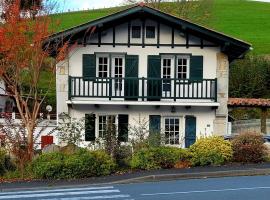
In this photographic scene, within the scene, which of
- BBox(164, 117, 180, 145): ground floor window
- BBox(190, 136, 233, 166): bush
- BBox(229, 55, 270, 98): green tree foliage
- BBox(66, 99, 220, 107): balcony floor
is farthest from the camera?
BBox(229, 55, 270, 98): green tree foliage

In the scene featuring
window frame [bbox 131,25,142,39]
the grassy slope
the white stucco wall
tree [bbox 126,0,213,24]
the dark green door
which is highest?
the grassy slope

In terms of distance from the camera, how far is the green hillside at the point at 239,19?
206 ft

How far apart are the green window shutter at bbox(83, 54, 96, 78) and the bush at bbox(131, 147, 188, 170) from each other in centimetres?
750

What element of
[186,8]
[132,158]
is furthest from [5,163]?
[186,8]

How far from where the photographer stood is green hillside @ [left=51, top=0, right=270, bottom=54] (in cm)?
6277

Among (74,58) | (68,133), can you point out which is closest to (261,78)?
(74,58)

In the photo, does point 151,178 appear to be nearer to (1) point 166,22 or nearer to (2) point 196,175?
(2) point 196,175

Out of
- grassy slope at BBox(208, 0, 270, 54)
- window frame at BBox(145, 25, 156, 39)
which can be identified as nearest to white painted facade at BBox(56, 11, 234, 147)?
window frame at BBox(145, 25, 156, 39)

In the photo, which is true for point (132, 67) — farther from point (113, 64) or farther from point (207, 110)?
point (207, 110)

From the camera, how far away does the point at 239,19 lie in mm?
72312

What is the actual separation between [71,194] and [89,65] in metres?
11.7

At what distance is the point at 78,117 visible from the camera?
26.8 meters

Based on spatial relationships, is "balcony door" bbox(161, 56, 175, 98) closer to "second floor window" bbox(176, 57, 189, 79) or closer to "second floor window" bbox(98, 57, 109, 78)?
"second floor window" bbox(176, 57, 189, 79)

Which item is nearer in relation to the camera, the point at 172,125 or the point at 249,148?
the point at 249,148
